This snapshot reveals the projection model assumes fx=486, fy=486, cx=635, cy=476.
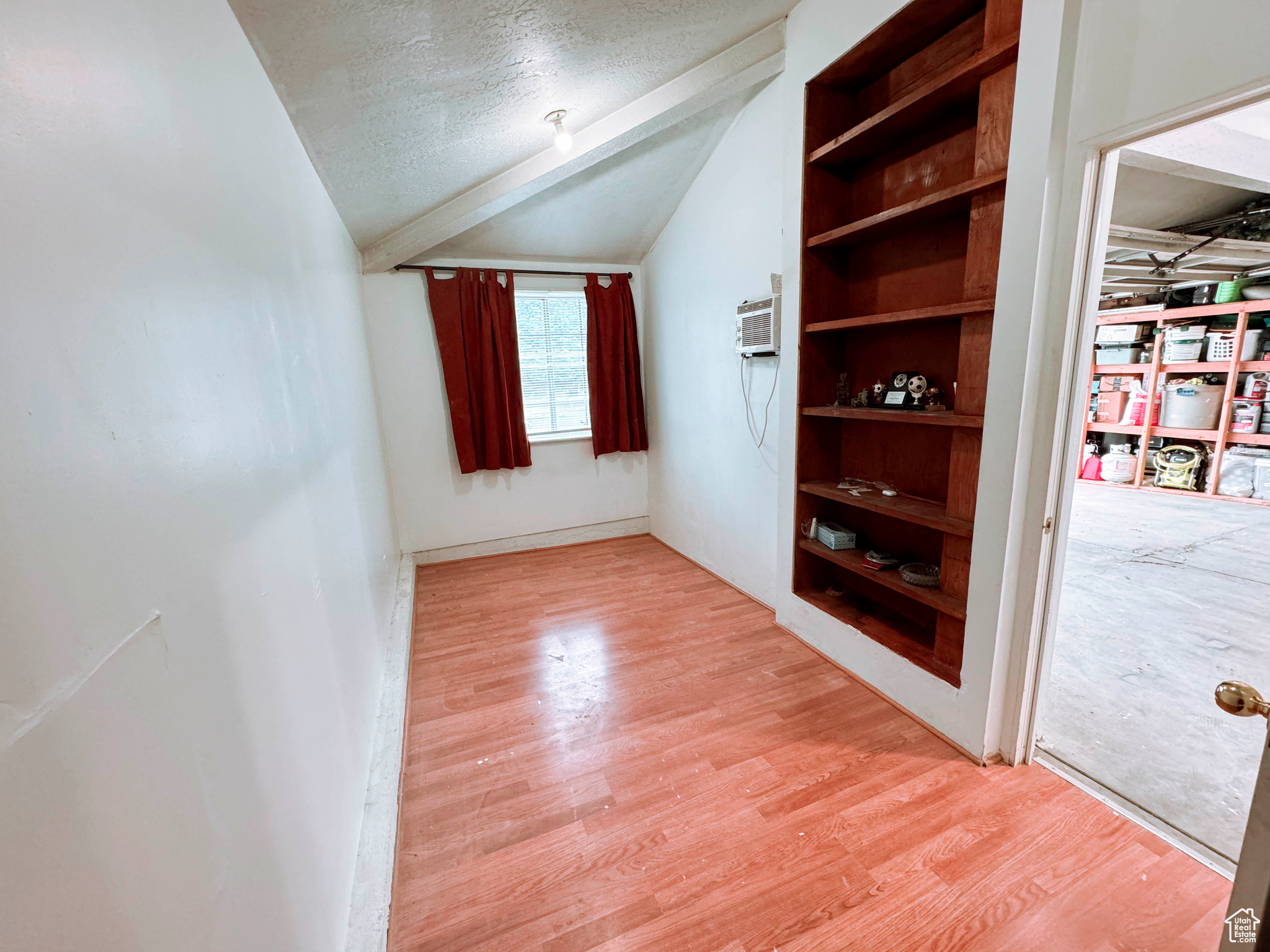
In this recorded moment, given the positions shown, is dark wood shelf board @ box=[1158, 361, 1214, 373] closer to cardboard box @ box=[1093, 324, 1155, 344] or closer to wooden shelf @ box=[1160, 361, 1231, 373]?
wooden shelf @ box=[1160, 361, 1231, 373]

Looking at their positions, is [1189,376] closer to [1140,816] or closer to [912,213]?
[912,213]

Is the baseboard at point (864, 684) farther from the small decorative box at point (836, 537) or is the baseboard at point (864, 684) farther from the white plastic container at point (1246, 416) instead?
the white plastic container at point (1246, 416)

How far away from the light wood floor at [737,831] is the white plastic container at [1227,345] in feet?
18.5

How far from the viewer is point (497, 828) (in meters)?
1.47

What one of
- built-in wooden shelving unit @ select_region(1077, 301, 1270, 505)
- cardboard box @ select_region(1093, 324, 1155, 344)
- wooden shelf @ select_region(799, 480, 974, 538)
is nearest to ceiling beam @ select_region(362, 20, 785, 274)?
wooden shelf @ select_region(799, 480, 974, 538)

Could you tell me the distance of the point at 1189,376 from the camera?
5.10 m

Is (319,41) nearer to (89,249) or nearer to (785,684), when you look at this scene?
(89,249)

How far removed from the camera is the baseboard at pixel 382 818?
A: 1.14 meters

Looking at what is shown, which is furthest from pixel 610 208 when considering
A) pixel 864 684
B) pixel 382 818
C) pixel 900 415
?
pixel 382 818

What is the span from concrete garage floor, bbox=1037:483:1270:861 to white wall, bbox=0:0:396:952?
2253 millimetres

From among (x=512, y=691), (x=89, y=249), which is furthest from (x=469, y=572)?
(x=89, y=249)

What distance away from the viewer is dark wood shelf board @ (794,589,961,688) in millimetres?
1764

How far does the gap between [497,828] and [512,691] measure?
0.69m

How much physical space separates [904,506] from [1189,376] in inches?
232
